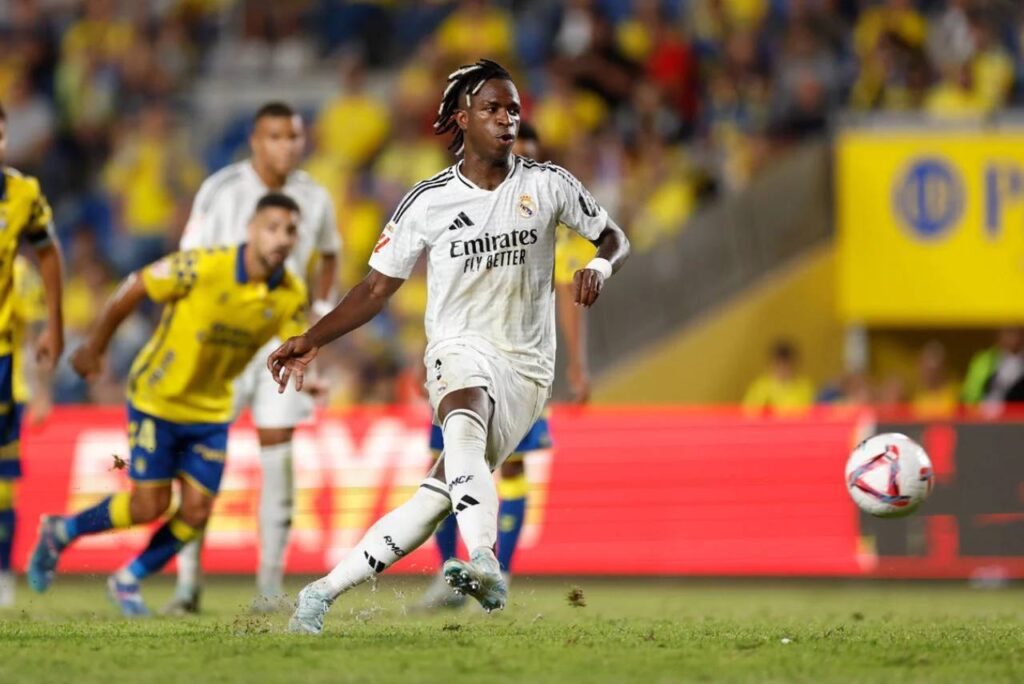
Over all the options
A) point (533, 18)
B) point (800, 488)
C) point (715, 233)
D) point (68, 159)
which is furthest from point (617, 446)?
point (68, 159)

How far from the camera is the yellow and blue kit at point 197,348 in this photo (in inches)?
361

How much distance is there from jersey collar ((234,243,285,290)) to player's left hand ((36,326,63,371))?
3.58 feet

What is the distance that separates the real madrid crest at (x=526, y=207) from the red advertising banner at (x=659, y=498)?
5.88 meters

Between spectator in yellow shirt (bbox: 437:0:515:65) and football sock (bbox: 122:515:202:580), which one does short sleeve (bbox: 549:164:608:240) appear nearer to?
football sock (bbox: 122:515:202:580)

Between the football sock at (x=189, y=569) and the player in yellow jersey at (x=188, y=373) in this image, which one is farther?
the football sock at (x=189, y=569)

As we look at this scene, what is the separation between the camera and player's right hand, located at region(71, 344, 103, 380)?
28.9 ft

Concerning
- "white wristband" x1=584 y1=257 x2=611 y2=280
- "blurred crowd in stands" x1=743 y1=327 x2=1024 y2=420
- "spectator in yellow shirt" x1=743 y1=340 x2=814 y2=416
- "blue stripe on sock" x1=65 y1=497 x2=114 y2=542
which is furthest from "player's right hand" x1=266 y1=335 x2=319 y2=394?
"spectator in yellow shirt" x1=743 y1=340 x2=814 y2=416

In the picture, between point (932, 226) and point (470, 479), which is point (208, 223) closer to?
point (470, 479)

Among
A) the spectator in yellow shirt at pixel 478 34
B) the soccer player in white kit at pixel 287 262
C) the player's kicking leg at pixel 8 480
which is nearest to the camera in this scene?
the player's kicking leg at pixel 8 480

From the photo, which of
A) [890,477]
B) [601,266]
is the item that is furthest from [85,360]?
[890,477]

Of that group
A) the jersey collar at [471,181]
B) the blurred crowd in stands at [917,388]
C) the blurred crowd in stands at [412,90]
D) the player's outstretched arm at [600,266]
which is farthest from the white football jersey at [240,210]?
the blurred crowd in stands at [412,90]

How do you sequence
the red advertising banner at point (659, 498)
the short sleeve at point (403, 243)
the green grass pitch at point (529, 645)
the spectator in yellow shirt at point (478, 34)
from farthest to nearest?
the spectator in yellow shirt at point (478, 34) < the red advertising banner at point (659, 498) < the short sleeve at point (403, 243) < the green grass pitch at point (529, 645)

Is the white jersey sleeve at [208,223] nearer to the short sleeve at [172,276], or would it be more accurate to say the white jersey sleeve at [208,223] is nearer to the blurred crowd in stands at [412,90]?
the short sleeve at [172,276]

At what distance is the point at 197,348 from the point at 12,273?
3.83 ft
